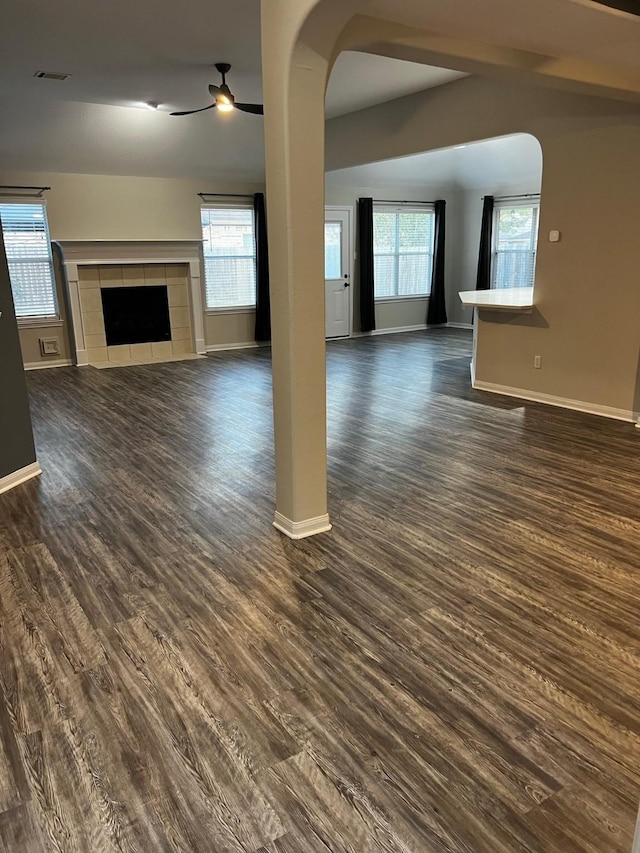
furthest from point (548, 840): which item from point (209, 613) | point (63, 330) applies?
point (63, 330)

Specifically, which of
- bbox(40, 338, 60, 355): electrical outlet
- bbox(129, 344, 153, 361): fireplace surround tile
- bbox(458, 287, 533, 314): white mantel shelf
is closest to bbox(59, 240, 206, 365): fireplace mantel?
bbox(40, 338, 60, 355): electrical outlet

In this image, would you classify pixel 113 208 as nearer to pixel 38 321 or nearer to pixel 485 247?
pixel 38 321

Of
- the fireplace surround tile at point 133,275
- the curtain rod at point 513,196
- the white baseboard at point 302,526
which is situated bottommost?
the white baseboard at point 302,526

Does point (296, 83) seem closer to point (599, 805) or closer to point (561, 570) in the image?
point (561, 570)

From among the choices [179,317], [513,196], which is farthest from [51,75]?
[513,196]

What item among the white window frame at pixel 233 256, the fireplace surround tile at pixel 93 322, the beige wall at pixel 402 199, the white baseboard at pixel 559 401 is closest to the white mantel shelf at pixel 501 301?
the white baseboard at pixel 559 401

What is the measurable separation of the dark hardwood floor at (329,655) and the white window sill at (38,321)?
4.12 meters

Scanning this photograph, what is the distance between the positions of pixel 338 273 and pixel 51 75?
5560mm

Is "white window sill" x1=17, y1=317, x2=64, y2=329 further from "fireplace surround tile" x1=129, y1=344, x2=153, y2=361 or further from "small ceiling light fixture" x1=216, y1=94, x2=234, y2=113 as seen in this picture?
"small ceiling light fixture" x1=216, y1=94, x2=234, y2=113

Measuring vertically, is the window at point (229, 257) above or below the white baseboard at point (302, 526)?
above

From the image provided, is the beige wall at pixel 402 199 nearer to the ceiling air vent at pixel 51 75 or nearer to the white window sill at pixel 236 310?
the white window sill at pixel 236 310

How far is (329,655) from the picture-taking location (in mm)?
2297

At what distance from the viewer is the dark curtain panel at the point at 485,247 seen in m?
10.3

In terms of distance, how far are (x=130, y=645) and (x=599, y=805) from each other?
1667 mm
